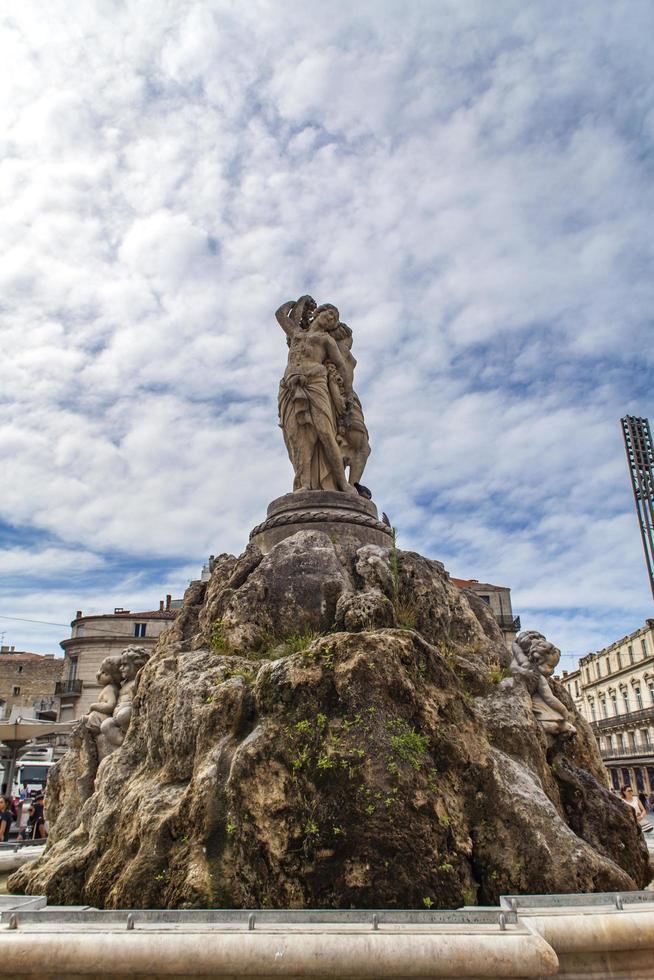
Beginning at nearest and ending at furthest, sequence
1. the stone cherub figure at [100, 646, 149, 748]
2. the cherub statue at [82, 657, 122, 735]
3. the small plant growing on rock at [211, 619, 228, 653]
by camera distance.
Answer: the small plant growing on rock at [211, 619, 228, 653]
the stone cherub figure at [100, 646, 149, 748]
the cherub statue at [82, 657, 122, 735]

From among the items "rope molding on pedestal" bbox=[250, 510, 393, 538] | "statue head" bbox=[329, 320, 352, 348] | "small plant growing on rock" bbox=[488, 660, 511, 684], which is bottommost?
"small plant growing on rock" bbox=[488, 660, 511, 684]

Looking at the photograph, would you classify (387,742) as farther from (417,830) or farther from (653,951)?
(653,951)

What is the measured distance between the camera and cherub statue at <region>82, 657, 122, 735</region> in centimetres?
854

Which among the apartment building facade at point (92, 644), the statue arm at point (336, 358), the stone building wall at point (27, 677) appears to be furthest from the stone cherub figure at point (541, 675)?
the stone building wall at point (27, 677)

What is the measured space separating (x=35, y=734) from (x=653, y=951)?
14674 millimetres

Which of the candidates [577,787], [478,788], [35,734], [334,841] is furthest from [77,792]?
[35,734]

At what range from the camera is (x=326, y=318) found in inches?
476

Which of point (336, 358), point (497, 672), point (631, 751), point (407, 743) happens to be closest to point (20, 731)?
point (336, 358)

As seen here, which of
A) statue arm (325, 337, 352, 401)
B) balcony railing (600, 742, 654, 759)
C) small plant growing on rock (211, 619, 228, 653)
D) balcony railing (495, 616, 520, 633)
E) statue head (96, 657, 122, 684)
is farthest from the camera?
balcony railing (600, 742, 654, 759)

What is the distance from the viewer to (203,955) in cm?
348

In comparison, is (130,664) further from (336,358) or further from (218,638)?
(336,358)

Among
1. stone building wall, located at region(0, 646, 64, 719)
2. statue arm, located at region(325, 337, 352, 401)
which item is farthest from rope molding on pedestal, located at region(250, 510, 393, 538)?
stone building wall, located at region(0, 646, 64, 719)

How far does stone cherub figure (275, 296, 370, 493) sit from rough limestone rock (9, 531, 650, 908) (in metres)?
4.09

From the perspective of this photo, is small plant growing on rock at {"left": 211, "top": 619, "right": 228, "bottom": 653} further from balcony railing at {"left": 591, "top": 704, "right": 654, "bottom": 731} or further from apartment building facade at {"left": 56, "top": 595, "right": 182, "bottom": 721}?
balcony railing at {"left": 591, "top": 704, "right": 654, "bottom": 731}
